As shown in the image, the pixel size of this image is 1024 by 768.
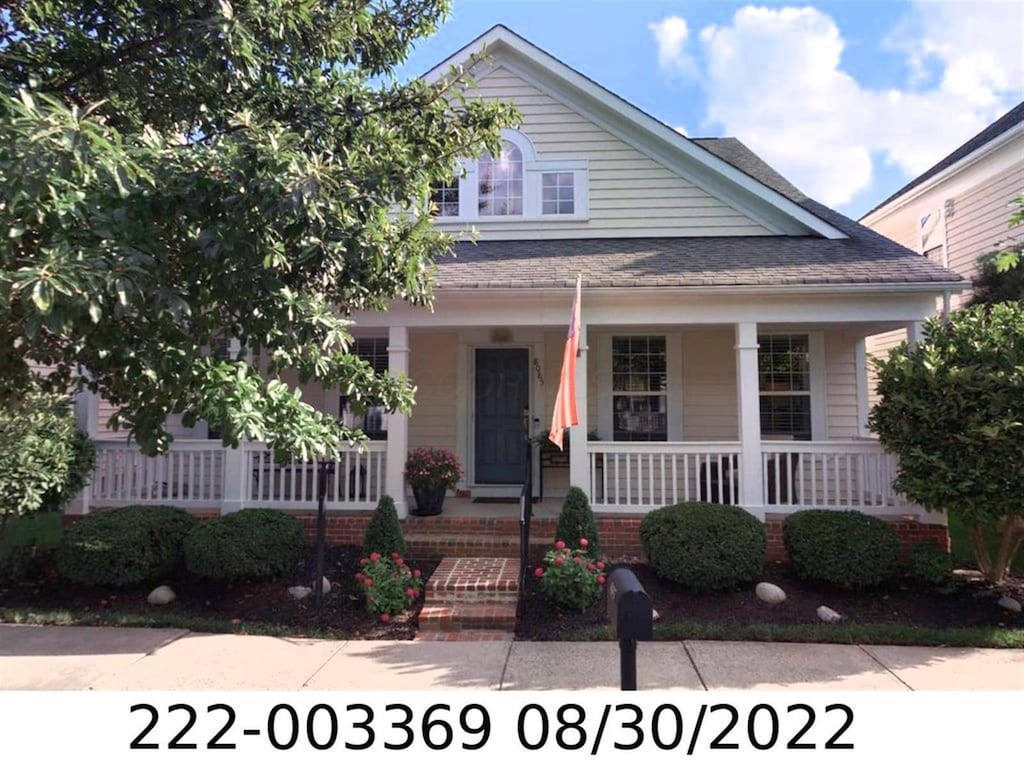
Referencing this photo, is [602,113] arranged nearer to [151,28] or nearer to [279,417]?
[151,28]

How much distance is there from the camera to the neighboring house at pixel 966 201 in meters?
11.2

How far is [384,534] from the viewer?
6.95m

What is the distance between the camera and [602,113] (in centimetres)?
987

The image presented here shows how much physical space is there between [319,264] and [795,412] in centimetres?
801

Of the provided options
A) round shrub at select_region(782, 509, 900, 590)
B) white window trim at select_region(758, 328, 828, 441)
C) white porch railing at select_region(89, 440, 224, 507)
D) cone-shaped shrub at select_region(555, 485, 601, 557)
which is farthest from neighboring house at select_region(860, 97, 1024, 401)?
white porch railing at select_region(89, 440, 224, 507)

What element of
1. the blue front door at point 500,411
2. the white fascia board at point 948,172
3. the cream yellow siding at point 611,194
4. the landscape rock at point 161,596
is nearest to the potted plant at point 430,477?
the blue front door at point 500,411

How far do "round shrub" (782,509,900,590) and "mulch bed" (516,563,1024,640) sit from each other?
0.20 meters

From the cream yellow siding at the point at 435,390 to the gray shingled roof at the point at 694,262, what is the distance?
60.6 inches

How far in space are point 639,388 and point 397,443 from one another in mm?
3936

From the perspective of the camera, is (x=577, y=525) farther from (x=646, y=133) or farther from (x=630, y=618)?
(x=646, y=133)

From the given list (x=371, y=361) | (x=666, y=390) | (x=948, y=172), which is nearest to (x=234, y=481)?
(x=371, y=361)

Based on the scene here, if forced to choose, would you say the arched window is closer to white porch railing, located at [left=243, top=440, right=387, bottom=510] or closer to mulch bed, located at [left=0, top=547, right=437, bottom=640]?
white porch railing, located at [left=243, top=440, right=387, bottom=510]

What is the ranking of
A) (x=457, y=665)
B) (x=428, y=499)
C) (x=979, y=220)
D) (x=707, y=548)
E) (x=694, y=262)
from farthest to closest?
(x=979, y=220) → (x=694, y=262) → (x=428, y=499) → (x=707, y=548) → (x=457, y=665)

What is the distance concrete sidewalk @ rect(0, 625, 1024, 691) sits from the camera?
15.2 feet
